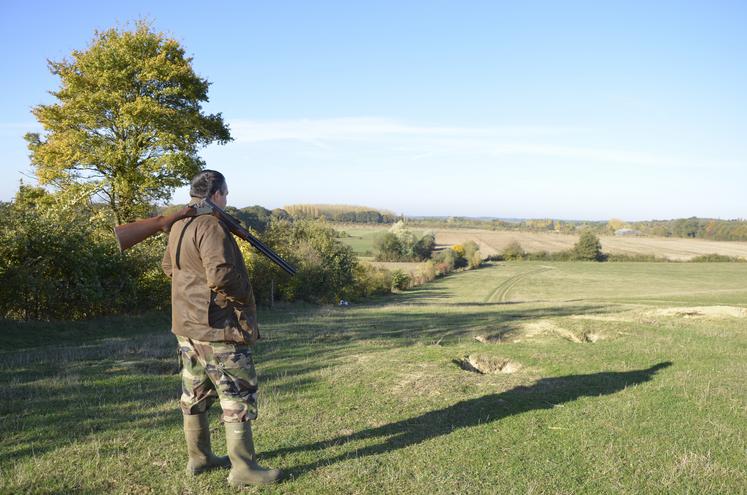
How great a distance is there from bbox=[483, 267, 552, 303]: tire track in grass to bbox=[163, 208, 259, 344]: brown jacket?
42006 mm

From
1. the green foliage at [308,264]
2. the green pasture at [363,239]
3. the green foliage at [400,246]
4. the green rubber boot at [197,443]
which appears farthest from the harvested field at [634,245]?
the green rubber boot at [197,443]

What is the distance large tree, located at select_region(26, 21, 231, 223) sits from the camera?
18.5m

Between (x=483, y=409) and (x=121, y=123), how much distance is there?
1805cm

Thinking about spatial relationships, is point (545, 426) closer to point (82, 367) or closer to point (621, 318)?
point (82, 367)

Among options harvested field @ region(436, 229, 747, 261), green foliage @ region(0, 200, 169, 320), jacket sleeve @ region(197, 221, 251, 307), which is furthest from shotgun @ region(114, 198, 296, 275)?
harvested field @ region(436, 229, 747, 261)

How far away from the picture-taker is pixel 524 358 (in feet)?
31.0

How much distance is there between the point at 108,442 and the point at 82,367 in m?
4.01

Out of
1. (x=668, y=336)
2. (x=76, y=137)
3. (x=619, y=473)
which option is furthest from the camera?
(x=76, y=137)

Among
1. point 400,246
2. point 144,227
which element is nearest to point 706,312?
point 144,227

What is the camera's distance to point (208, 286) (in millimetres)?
4383

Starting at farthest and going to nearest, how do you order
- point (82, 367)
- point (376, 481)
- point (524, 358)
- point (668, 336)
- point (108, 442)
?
1. point (668, 336)
2. point (524, 358)
3. point (82, 367)
4. point (108, 442)
5. point (376, 481)

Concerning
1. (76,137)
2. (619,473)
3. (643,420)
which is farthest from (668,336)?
(76,137)

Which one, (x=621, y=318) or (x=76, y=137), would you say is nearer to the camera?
(x=621, y=318)

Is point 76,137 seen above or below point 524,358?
above
